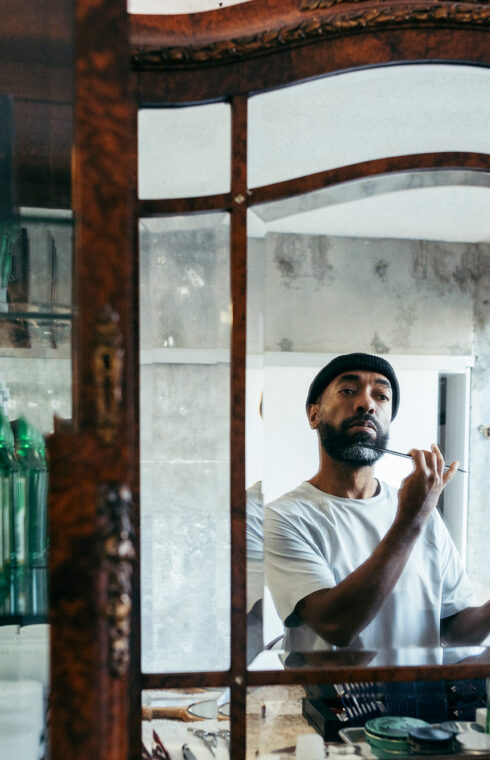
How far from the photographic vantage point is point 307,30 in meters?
0.98

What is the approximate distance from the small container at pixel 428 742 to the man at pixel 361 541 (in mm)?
Answer: 138

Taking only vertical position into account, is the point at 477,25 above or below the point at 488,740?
above

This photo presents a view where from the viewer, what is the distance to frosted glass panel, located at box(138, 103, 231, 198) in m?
1.01

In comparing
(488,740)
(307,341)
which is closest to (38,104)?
(307,341)

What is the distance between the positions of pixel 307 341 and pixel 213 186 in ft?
0.88

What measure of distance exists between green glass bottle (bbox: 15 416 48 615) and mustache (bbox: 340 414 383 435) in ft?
1.52

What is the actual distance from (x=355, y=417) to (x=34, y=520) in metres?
0.51

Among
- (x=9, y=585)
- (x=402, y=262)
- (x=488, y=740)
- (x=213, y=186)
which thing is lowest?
(x=488, y=740)

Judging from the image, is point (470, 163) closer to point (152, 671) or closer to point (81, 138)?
point (81, 138)

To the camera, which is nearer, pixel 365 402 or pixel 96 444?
pixel 96 444

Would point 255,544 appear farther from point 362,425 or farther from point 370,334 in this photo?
point 370,334

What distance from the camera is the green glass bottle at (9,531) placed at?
100 centimetres

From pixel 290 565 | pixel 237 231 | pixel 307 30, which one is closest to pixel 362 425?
pixel 290 565

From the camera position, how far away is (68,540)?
628mm
